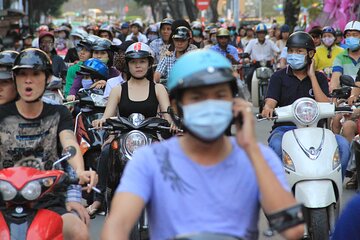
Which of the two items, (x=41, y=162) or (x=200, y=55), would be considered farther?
(x=41, y=162)

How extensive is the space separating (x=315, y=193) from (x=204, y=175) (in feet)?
11.6

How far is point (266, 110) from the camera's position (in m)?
7.74

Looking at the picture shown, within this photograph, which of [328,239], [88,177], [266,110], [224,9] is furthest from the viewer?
[224,9]

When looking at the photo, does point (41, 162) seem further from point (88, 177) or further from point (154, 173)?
point (154, 173)

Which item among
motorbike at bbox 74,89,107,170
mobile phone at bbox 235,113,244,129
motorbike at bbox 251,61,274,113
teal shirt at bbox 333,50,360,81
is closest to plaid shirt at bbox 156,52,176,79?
teal shirt at bbox 333,50,360,81

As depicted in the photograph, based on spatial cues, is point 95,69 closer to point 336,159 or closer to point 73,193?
point 336,159

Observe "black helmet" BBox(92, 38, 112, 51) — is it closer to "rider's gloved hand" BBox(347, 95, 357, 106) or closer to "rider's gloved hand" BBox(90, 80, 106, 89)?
"rider's gloved hand" BBox(90, 80, 106, 89)

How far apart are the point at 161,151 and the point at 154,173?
12 cm

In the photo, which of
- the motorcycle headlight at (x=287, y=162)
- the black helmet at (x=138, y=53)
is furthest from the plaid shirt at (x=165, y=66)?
the motorcycle headlight at (x=287, y=162)

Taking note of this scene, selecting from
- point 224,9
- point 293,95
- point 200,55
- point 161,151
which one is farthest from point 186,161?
point 224,9

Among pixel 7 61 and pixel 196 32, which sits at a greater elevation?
pixel 7 61

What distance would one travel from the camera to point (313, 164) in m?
7.21

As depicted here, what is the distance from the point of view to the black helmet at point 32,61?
562 cm

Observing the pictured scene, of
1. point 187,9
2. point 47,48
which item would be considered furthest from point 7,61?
point 187,9
